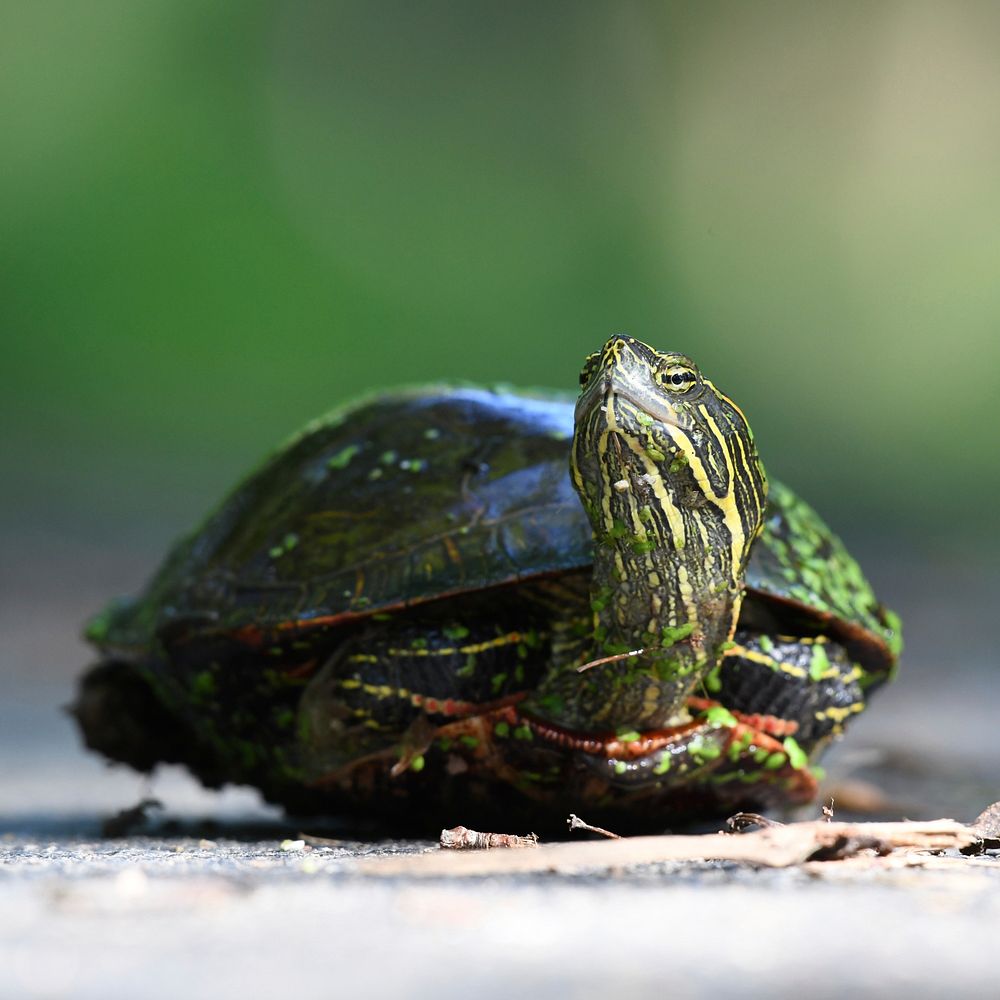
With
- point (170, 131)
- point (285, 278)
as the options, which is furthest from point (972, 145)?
point (170, 131)

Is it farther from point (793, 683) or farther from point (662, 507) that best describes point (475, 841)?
point (793, 683)

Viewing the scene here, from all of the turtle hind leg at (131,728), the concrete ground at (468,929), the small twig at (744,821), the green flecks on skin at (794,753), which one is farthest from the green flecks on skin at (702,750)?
the turtle hind leg at (131,728)

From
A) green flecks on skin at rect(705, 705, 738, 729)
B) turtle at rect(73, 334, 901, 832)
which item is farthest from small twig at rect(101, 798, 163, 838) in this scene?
green flecks on skin at rect(705, 705, 738, 729)

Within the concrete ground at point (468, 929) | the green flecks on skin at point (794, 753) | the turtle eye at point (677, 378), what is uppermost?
the turtle eye at point (677, 378)

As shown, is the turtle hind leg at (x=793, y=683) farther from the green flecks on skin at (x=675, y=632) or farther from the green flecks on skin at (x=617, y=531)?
Result: the green flecks on skin at (x=617, y=531)

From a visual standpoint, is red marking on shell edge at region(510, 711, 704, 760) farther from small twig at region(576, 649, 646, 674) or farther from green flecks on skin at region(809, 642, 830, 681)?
green flecks on skin at region(809, 642, 830, 681)

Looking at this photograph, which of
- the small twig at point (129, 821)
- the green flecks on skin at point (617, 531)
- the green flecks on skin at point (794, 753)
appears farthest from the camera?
the small twig at point (129, 821)
